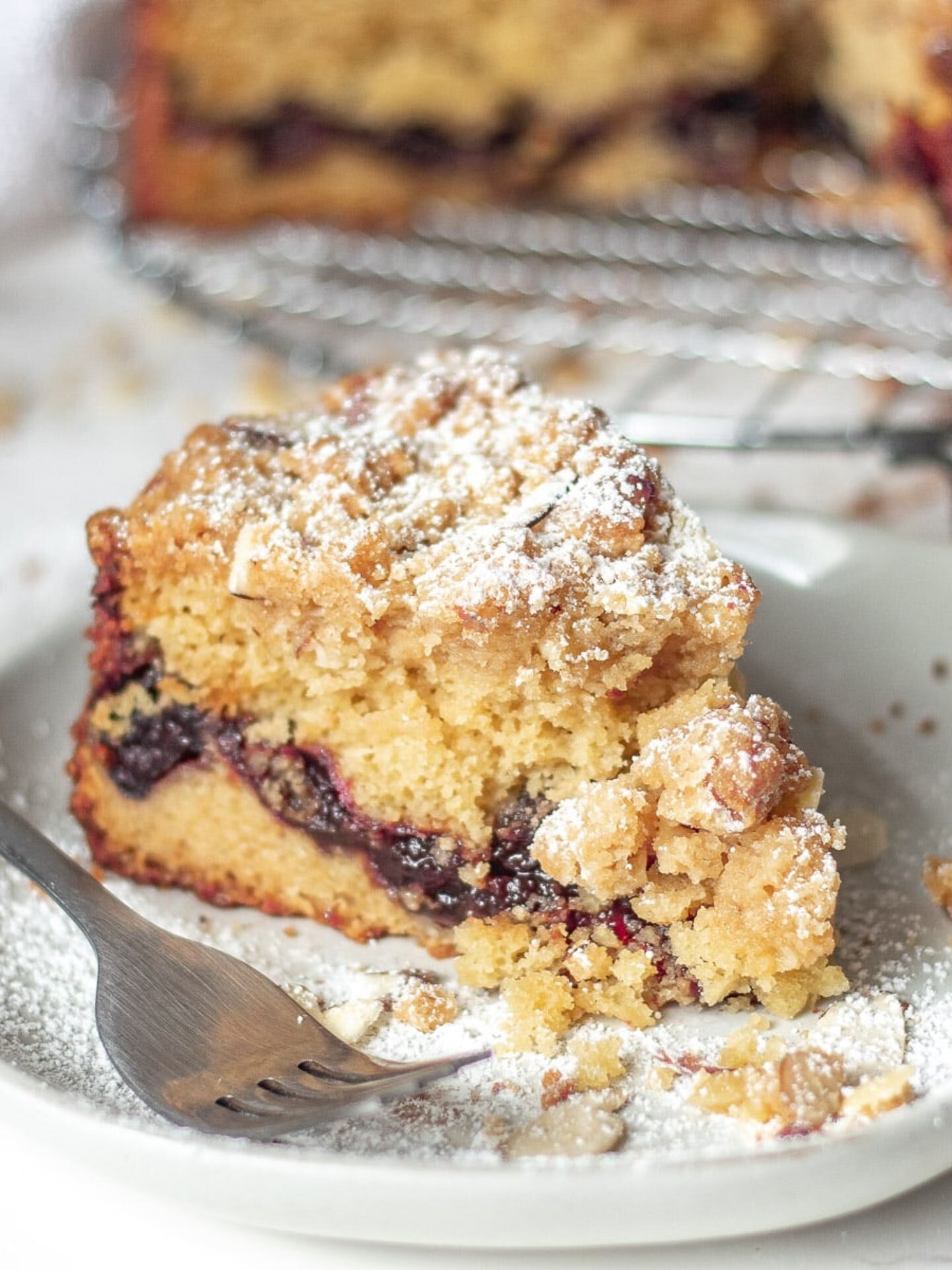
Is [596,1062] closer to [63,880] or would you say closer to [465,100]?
[63,880]

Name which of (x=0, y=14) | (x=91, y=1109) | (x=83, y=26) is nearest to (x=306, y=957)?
(x=91, y=1109)

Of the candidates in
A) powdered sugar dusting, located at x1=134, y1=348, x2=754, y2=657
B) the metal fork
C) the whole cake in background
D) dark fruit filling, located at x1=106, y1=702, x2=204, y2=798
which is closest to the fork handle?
the metal fork

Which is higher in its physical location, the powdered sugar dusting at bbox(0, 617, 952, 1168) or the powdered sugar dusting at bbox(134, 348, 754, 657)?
the powdered sugar dusting at bbox(134, 348, 754, 657)

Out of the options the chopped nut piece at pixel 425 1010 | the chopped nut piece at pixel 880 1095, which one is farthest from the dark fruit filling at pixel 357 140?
the chopped nut piece at pixel 880 1095

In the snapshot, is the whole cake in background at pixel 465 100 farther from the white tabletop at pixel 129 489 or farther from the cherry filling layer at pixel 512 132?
the white tabletop at pixel 129 489

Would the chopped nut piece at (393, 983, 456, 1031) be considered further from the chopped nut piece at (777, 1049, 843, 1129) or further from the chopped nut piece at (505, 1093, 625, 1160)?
the chopped nut piece at (777, 1049, 843, 1129)
